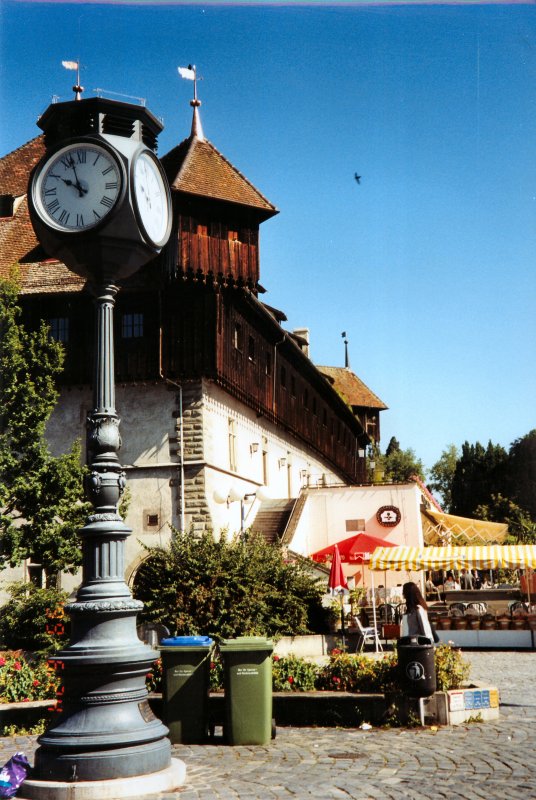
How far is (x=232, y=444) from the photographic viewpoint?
101 feet

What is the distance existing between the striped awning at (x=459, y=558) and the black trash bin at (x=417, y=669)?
11.8 m

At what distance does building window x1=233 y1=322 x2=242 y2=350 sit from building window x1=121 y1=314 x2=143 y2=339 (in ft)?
11.0

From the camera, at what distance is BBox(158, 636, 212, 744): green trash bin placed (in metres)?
10.3

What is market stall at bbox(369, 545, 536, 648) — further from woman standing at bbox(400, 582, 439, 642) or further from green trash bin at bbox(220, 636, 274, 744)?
green trash bin at bbox(220, 636, 274, 744)

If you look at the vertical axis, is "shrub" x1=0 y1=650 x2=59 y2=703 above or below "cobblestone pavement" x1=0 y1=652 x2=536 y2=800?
above

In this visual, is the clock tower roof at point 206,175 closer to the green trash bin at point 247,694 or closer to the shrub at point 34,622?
the shrub at point 34,622

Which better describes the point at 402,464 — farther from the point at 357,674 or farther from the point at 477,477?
the point at 357,674

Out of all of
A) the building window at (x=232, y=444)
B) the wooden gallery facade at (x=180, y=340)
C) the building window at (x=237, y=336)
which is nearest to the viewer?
the wooden gallery facade at (x=180, y=340)

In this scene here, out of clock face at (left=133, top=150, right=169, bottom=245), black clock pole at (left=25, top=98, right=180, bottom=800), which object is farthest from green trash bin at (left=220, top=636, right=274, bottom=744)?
clock face at (left=133, top=150, right=169, bottom=245)

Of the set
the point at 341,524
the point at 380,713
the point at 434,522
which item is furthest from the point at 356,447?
the point at 380,713

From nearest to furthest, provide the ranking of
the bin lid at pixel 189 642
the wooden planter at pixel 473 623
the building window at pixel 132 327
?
the bin lid at pixel 189 642 < the wooden planter at pixel 473 623 < the building window at pixel 132 327

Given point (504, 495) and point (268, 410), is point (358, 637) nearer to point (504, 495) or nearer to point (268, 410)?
point (268, 410)

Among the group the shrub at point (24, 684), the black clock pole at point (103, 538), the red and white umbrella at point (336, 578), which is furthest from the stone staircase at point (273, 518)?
the black clock pole at point (103, 538)

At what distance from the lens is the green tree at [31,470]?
20.9 meters
